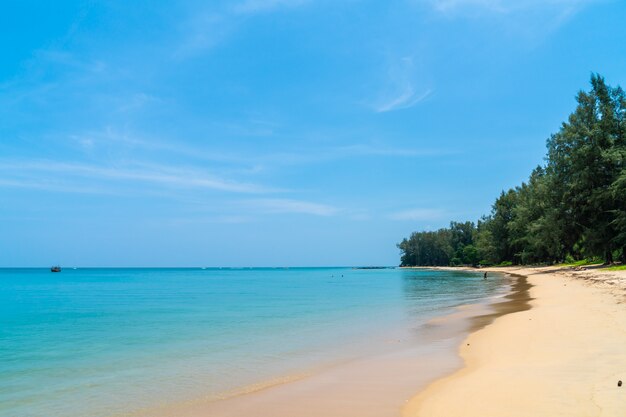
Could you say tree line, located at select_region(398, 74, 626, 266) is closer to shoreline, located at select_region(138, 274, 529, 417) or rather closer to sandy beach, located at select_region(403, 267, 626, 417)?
sandy beach, located at select_region(403, 267, 626, 417)

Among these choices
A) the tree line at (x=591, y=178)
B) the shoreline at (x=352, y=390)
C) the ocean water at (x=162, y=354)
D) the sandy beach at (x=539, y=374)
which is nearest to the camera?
the sandy beach at (x=539, y=374)

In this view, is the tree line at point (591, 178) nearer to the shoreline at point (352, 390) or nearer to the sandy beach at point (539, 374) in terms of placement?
the sandy beach at point (539, 374)

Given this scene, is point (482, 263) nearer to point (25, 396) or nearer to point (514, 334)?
point (514, 334)

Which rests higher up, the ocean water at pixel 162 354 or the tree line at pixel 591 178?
the tree line at pixel 591 178

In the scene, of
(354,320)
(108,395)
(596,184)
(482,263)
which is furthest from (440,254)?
(108,395)

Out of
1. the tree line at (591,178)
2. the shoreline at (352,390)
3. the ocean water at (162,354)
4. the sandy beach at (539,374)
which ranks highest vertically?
the tree line at (591,178)

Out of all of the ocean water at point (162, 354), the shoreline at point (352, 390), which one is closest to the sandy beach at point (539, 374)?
the shoreline at point (352, 390)

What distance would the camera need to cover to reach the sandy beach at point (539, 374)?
6.78 meters

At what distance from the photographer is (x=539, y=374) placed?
8.77 metres

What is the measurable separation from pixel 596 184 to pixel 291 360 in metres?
46.8

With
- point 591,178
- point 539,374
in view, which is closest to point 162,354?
point 539,374

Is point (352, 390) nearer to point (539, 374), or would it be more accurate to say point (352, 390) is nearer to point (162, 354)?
point (539, 374)

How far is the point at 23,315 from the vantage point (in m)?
30.3

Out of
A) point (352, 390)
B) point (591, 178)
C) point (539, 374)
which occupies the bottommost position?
point (352, 390)
